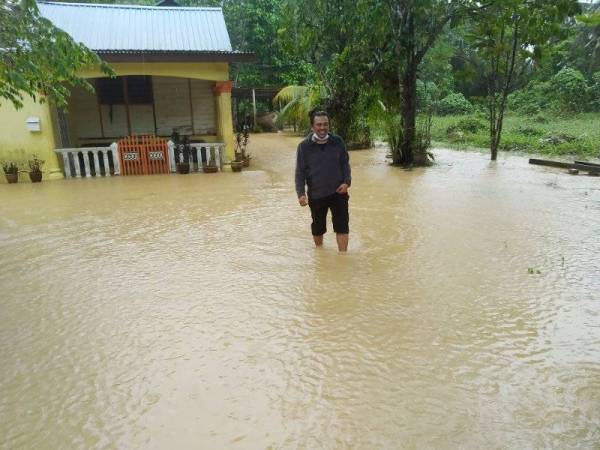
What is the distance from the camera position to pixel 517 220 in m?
6.86

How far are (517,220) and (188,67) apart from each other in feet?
28.7

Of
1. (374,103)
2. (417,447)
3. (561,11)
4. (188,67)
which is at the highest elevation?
(561,11)

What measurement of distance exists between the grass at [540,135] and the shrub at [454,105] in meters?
4.16

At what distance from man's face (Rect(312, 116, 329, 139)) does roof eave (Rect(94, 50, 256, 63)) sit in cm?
744

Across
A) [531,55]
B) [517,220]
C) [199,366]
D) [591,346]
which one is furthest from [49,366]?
[531,55]

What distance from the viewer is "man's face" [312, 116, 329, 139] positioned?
4906 millimetres

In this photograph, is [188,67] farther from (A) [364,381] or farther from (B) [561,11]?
(A) [364,381]

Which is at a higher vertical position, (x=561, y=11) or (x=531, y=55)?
(x=561, y=11)

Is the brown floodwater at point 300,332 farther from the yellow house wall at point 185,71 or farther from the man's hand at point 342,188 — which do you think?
the yellow house wall at point 185,71

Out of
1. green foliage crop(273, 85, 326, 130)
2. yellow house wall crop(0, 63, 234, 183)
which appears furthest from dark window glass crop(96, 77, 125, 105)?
green foliage crop(273, 85, 326, 130)

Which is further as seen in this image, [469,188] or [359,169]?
[359,169]

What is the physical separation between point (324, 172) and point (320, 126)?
49 centimetres

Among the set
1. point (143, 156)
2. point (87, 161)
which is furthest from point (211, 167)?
point (87, 161)

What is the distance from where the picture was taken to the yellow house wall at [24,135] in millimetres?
11656
